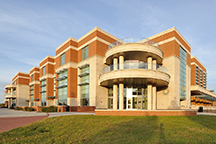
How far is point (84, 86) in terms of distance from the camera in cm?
3522

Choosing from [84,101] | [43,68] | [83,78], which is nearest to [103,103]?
[84,101]

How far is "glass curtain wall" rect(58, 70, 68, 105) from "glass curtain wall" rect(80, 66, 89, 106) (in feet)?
16.6

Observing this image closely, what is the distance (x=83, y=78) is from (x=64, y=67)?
6291 mm

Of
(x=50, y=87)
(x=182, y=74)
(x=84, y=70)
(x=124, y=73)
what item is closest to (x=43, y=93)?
(x=50, y=87)

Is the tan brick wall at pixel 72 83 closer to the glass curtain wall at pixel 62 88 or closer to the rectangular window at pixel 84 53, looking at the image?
the glass curtain wall at pixel 62 88

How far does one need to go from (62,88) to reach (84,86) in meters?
8.40

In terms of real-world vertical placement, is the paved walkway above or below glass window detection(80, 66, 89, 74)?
below

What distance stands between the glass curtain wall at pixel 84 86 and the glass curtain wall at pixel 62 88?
5.05 meters

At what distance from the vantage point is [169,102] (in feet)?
94.1

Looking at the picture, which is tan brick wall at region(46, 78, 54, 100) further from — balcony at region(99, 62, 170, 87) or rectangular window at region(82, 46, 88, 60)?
balcony at region(99, 62, 170, 87)

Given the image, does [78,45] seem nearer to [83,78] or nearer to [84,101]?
[83,78]

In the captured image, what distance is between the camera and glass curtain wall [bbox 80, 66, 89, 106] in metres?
34.0

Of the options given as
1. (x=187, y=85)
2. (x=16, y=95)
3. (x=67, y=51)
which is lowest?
(x=16, y=95)

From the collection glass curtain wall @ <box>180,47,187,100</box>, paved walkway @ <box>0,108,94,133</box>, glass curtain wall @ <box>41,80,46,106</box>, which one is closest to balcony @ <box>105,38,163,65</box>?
glass curtain wall @ <box>180,47,187,100</box>
